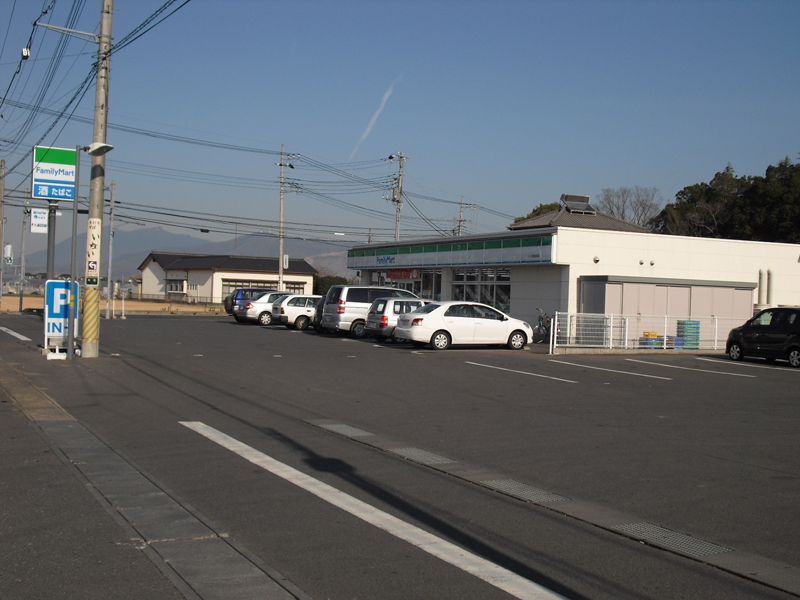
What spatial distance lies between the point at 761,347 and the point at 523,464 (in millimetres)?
16151

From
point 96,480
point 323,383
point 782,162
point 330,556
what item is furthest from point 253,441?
point 782,162

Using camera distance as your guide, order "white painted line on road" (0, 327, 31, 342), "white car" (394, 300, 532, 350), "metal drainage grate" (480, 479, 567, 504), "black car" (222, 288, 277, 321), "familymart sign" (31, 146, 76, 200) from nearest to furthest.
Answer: "metal drainage grate" (480, 479, 567, 504) < "white car" (394, 300, 532, 350) < "familymart sign" (31, 146, 76, 200) < "white painted line on road" (0, 327, 31, 342) < "black car" (222, 288, 277, 321)

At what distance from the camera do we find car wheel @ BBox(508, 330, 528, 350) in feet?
75.4

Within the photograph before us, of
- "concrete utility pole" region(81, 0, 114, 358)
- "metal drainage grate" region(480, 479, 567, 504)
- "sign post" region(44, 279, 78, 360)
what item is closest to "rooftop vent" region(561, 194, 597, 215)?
"concrete utility pole" region(81, 0, 114, 358)

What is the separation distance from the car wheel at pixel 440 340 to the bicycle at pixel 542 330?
6228 mm

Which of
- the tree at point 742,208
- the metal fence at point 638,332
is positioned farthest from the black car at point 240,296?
the tree at point 742,208

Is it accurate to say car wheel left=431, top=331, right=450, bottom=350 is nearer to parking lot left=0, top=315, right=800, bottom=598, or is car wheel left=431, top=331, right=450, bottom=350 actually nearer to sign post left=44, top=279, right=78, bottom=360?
parking lot left=0, top=315, right=800, bottom=598

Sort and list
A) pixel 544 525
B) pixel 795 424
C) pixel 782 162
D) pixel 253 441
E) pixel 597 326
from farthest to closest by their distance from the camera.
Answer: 1. pixel 782 162
2. pixel 597 326
3. pixel 795 424
4. pixel 253 441
5. pixel 544 525

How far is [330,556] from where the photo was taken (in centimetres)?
492

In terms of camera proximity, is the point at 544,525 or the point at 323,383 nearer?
the point at 544,525

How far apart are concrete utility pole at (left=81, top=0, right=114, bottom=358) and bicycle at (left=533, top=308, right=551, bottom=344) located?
52.4 feet

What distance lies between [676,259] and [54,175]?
77.6 ft

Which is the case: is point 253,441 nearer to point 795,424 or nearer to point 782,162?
point 795,424

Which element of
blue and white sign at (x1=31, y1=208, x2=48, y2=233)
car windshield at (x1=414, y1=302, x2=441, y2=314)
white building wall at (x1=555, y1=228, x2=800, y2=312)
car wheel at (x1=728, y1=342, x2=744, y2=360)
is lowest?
car wheel at (x1=728, y1=342, x2=744, y2=360)
